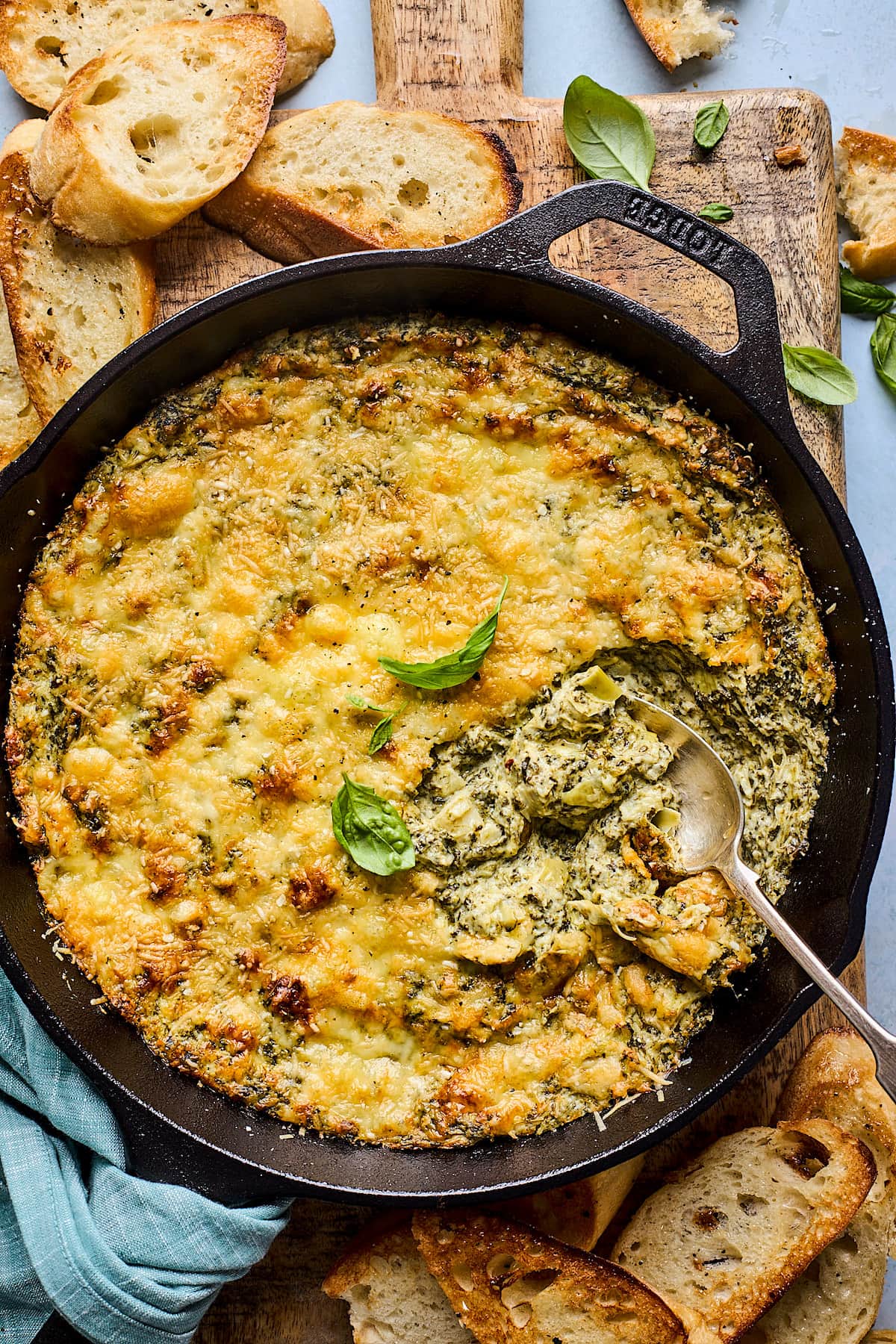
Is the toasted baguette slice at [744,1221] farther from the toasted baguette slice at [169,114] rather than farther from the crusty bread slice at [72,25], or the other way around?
the crusty bread slice at [72,25]

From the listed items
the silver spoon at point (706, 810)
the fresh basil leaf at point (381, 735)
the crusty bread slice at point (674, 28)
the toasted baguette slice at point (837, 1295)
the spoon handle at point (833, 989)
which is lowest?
the toasted baguette slice at point (837, 1295)

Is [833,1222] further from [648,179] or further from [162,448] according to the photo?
[648,179]

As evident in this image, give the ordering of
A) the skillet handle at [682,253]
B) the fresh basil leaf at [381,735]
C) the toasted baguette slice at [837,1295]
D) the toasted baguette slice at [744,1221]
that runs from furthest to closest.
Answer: the toasted baguette slice at [837,1295] → the toasted baguette slice at [744,1221] → the fresh basil leaf at [381,735] → the skillet handle at [682,253]

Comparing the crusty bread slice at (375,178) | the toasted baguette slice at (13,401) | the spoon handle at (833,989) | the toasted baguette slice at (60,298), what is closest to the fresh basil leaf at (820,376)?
the crusty bread slice at (375,178)

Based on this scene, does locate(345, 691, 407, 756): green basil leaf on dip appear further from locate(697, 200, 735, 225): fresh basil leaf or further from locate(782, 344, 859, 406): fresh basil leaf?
locate(697, 200, 735, 225): fresh basil leaf

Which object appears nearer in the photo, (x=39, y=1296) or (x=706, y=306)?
(x=39, y=1296)

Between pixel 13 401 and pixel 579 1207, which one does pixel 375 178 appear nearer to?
pixel 13 401

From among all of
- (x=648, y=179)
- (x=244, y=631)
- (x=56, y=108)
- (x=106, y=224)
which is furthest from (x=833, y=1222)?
(x=56, y=108)

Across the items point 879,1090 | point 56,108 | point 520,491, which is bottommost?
point 879,1090
